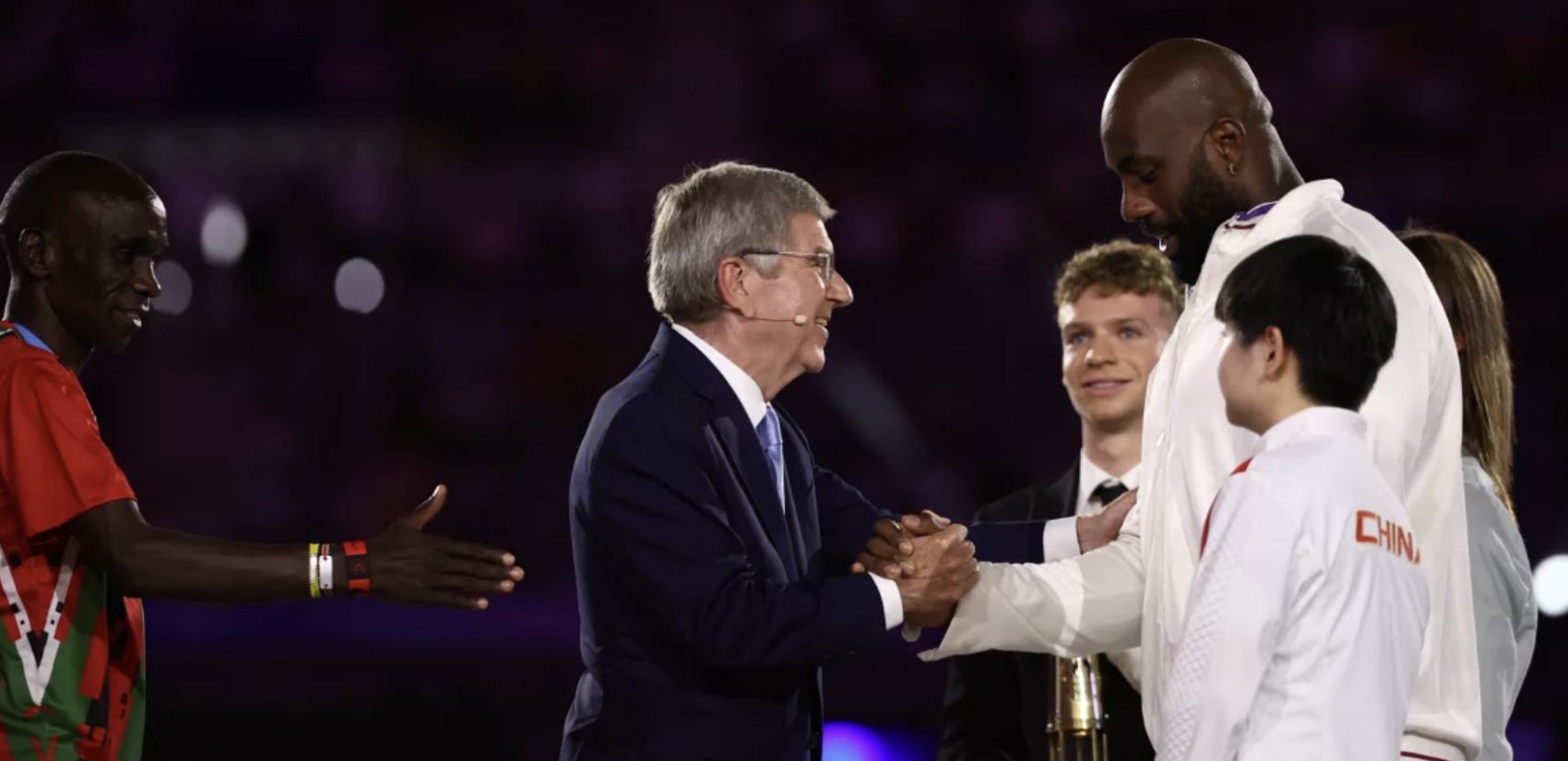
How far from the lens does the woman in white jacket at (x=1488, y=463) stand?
2.93 metres

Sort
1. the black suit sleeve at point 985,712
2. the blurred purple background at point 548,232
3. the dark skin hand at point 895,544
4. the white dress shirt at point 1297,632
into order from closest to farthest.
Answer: the white dress shirt at point 1297,632 → the dark skin hand at point 895,544 → the black suit sleeve at point 985,712 → the blurred purple background at point 548,232

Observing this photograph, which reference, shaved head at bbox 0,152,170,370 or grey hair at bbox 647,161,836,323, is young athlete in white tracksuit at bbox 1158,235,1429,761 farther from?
shaved head at bbox 0,152,170,370

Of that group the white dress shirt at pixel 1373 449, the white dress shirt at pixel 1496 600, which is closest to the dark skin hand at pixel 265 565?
the white dress shirt at pixel 1373 449

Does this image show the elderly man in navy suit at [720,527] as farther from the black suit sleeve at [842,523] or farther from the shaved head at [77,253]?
the shaved head at [77,253]

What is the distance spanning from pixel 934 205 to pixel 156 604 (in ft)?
13.8

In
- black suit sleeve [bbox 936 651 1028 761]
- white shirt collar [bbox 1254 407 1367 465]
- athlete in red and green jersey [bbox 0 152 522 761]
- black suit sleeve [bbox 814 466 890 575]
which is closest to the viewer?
white shirt collar [bbox 1254 407 1367 465]

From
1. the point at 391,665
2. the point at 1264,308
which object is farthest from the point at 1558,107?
the point at 1264,308

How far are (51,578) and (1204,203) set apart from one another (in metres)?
2.08

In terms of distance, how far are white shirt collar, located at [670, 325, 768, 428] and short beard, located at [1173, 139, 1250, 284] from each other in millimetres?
816

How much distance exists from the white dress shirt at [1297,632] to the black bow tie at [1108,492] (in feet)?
4.94

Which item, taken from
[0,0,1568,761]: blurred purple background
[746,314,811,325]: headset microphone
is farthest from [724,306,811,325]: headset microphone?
[0,0,1568,761]: blurred purple background

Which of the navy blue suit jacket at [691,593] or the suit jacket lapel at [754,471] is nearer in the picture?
the navy blue suit jacket at [691,593]

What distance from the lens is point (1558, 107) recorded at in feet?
26.6

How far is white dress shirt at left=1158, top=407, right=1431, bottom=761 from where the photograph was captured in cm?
207
